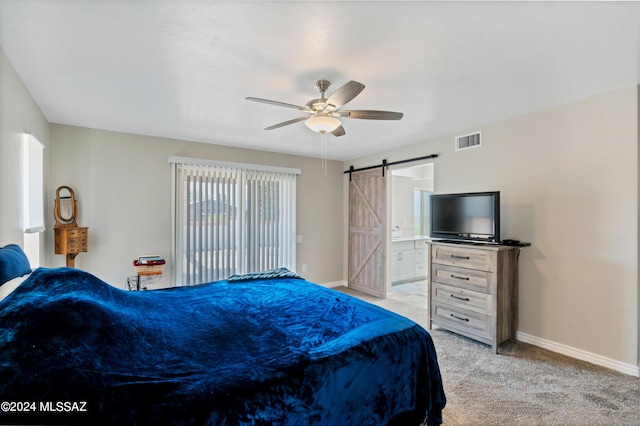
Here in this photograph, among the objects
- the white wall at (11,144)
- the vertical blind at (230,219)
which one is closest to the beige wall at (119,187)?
the vertical blind at (230,219)

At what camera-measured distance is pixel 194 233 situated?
4.39 m

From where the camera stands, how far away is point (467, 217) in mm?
3412

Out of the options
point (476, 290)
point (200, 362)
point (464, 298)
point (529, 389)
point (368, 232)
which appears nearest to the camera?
point (200, 362)

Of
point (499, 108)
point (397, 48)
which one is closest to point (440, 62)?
point (397, 48)

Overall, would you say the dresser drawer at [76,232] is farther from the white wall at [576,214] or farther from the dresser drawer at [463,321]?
the white wall at [576,214]

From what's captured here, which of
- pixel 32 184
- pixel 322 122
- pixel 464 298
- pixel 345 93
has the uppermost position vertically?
pixel 345 93

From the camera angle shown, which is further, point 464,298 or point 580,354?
point 464,298

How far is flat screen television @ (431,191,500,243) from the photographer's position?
317 centimetres

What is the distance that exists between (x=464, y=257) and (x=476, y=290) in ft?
1.23

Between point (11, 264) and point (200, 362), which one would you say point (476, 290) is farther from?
point (11, 264)

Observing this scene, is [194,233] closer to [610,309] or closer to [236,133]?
[236,133]

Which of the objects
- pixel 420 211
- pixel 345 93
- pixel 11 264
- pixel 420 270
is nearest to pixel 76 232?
pixel 11 264

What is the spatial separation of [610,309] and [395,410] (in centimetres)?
262

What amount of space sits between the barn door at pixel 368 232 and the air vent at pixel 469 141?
Result: 1.43 m
